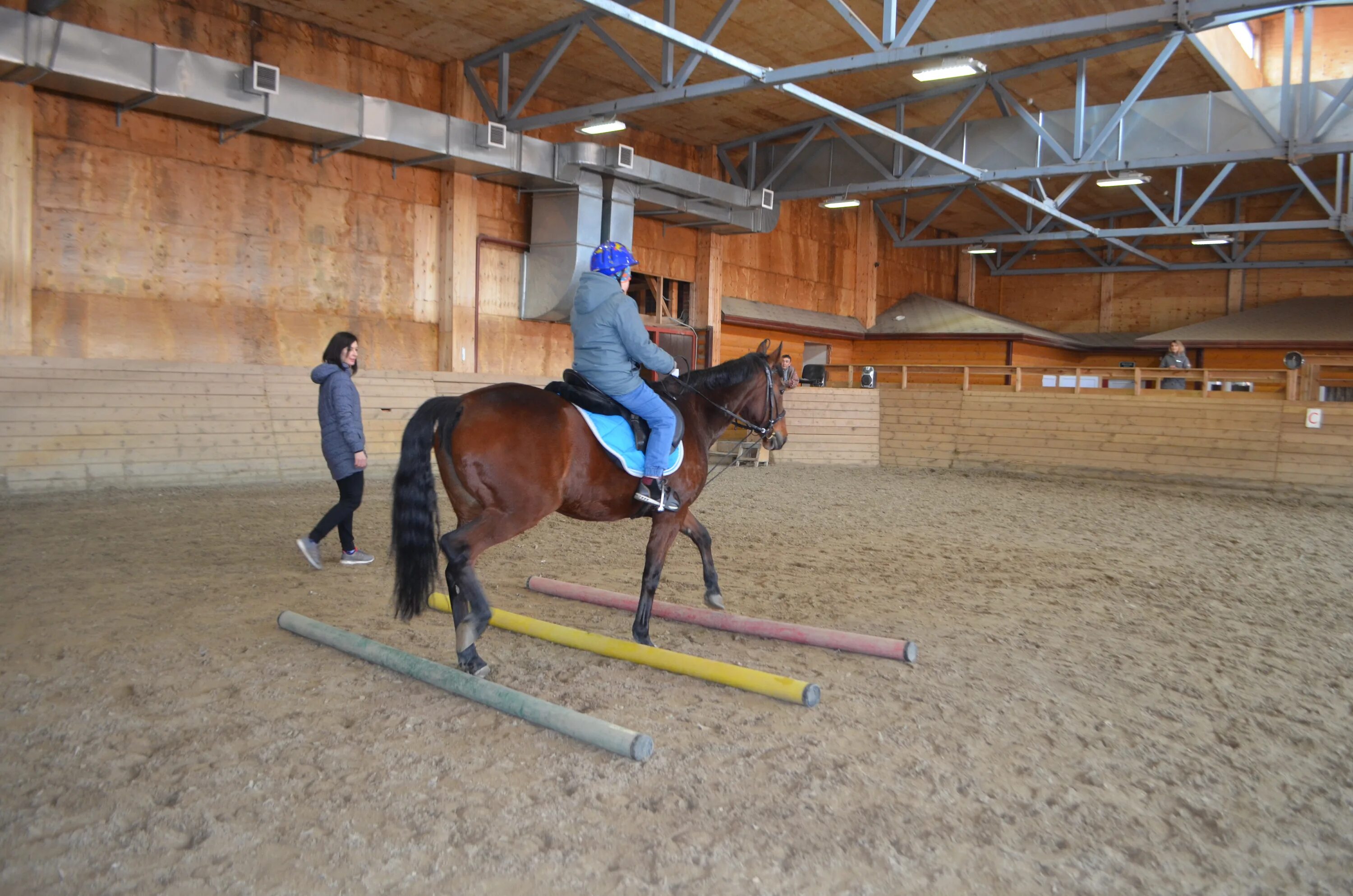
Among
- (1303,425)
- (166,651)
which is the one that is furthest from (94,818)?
(1303,425)

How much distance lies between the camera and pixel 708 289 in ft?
64.5

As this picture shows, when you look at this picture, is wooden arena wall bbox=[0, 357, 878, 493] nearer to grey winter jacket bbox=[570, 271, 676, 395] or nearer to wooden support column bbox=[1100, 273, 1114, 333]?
grey winter jacket bbox=[570, 271, 676, 395]

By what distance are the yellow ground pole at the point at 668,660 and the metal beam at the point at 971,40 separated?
254 inches

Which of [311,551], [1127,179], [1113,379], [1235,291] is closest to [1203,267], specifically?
[1235,291]

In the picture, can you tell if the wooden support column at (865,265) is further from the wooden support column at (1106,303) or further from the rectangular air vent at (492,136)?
the rectangular air vent at (492,136)

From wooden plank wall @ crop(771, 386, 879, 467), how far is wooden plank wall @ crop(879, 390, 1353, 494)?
313 millimetres

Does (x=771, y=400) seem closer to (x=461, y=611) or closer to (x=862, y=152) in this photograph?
(x=461, y=611)

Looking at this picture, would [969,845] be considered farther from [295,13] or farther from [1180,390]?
[1180,390]

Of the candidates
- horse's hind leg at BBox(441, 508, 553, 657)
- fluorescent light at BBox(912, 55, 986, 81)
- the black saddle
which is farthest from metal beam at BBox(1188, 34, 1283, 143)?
horse's hind leg at BBox(441, 508, 553, 657)

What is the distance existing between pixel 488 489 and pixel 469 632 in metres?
0.76

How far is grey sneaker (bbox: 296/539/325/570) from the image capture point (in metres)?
6.97

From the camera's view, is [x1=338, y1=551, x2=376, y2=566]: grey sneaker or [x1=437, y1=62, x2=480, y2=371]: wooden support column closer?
[x1=338, y1=551, x2=376, y2=566]: grey sneaker

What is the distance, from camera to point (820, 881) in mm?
2746

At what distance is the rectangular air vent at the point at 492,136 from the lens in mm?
13422
